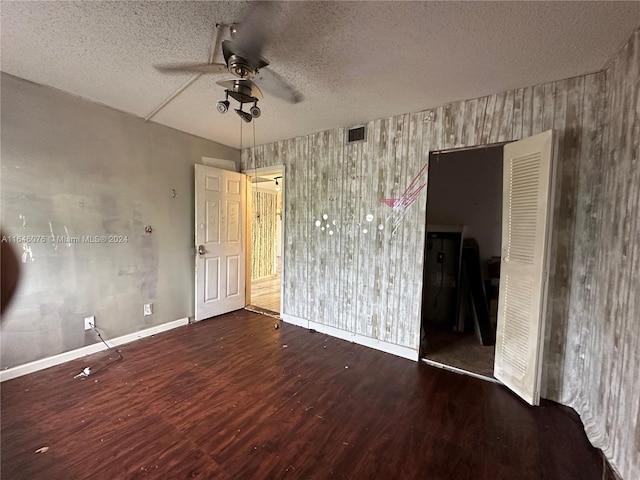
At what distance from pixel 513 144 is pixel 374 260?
5.22ft

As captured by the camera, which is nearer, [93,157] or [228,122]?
[93,157]

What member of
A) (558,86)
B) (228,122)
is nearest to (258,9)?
(228,122)

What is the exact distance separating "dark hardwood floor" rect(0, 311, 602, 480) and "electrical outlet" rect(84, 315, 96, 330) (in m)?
0.29

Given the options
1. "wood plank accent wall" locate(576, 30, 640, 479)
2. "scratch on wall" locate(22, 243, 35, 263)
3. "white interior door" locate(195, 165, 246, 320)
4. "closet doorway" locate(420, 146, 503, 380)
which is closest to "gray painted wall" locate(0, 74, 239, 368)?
"scratch on wall" locate(22, 243, 35, 263)

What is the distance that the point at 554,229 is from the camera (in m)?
2.11

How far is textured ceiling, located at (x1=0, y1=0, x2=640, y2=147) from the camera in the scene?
1428 millimetres

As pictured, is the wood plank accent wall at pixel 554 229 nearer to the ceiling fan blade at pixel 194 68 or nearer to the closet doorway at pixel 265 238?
the ceiling fan blade at pixel 194 68

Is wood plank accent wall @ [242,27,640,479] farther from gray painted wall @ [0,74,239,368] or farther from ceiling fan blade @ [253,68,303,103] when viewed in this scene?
gray painted wall @ [0,74,239,368]

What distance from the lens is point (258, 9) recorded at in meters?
1.43

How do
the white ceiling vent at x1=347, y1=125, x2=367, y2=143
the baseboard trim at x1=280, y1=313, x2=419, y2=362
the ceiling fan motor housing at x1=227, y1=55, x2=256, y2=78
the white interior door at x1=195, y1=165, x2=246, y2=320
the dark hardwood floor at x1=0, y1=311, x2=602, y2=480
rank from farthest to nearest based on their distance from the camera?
1. the white interior door at x1=195, y1=165, x2=246, y2=320
2. the white ceiling vent at x1=347, y1=125, x2=367, y2=143
3. the baseboard trim at x1=280, y1=313, x2=419, y2=362
4. the ceiling fan motor housing at x1=227, y1=55, x2=256, y2=78
5. the dark hardwood floor at x1=0, y1=311, x2=602, y2=480

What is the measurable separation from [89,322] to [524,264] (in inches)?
155

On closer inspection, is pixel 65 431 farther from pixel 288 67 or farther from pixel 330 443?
pixel 288 67

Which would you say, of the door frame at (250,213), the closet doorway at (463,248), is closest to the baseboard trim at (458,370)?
the closet doorway at (463,248)

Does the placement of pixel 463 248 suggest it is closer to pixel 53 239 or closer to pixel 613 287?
pixel 613 287
